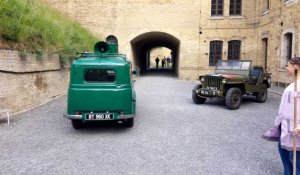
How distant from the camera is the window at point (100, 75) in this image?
23.4ft

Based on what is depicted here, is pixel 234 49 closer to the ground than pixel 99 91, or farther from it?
farther from it

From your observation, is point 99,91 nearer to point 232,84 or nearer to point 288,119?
point 288,119

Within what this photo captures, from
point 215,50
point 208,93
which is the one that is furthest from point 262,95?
point 215,50

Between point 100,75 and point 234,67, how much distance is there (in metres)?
6.82

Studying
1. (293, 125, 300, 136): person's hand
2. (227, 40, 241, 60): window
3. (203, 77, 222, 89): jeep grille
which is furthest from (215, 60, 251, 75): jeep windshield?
(227, 40, 241, 60): window

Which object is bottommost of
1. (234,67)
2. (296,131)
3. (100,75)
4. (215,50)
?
(296,131)

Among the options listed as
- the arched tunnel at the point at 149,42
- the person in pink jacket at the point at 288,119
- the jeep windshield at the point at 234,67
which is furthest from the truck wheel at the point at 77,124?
the arched tunnel at the point at 149,42

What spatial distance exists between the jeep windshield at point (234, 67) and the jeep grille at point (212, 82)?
1.33 metres

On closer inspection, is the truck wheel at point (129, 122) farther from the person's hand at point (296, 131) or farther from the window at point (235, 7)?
the window at point (235, 7)

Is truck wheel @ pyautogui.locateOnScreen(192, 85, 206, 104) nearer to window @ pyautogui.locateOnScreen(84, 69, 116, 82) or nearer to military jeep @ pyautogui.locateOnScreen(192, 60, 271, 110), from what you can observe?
military jeep @ pyautogui.locateOnScreen(192, 60, 271, 110)

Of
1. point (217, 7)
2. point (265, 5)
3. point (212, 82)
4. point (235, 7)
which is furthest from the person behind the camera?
point (217, 7)

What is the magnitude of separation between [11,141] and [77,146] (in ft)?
5.20

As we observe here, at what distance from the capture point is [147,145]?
6.18m

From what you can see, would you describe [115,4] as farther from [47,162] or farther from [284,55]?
[47,162]
